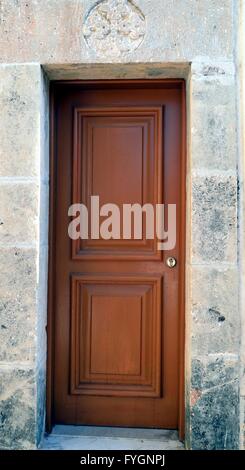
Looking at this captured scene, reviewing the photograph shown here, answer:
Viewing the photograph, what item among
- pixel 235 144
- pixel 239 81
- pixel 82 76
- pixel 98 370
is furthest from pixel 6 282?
pixel 239 81

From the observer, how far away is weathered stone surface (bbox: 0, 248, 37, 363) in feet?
8.48

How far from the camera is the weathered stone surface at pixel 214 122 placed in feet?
8.25

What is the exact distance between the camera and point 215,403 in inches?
99.1

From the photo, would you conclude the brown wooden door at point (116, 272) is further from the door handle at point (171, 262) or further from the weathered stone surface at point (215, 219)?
the weathered stone surface at point (215, 219)

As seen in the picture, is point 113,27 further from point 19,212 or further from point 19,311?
point 19,311

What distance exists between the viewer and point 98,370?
2873 mm

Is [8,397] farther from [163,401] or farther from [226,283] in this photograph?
[226,283]

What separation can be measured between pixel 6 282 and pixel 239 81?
1820 mm

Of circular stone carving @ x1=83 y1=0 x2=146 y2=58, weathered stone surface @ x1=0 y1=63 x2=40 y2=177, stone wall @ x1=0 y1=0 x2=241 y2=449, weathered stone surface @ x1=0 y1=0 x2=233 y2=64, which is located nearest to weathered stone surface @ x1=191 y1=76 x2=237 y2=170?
stone wall @ x1=0 y1=0 x2=241 y2=449

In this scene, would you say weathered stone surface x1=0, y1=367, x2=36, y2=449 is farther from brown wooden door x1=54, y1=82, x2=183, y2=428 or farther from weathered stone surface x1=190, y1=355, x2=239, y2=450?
weathered stone surface x1=190, y1=355, x2=239, y2=450

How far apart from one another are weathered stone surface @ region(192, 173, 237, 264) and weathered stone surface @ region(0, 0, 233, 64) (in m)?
0.75

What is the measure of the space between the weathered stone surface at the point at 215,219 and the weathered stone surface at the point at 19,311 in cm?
99

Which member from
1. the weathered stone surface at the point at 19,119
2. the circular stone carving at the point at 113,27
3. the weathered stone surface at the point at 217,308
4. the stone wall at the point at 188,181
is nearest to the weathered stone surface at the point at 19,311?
the stone wall at the point at 188,181

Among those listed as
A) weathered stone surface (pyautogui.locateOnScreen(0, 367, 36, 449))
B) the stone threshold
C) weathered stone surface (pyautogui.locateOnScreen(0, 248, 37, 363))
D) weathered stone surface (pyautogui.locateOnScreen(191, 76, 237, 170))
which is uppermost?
weathered stone surface (pyautogui.locateOnScreen(191, 76, 237, 170))
